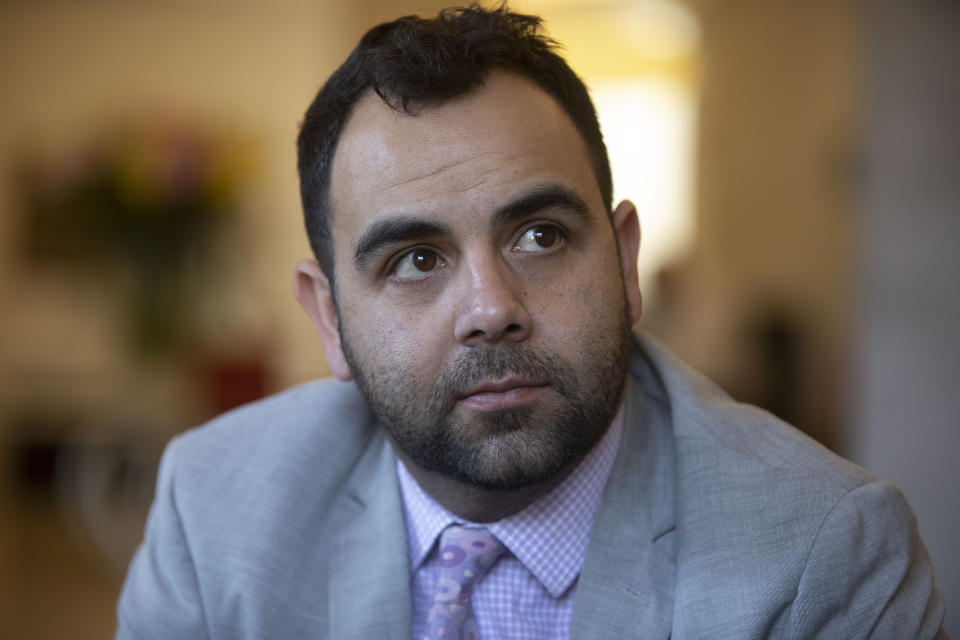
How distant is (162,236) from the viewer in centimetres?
304

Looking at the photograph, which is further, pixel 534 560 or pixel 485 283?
pixel 534 560

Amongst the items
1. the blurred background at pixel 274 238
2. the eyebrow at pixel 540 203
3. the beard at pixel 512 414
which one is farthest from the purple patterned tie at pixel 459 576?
the blurred background at pixel 274 238

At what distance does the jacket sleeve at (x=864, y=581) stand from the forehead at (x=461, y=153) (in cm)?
58

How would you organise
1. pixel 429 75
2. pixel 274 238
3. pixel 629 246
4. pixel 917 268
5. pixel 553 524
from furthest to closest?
pixel 274 238, pixel 917 268, pixel 629 246, pixel 553 524, pixel 429 75

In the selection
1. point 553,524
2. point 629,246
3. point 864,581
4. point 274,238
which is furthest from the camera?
point 274,238

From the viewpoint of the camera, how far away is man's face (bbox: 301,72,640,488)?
1.19m

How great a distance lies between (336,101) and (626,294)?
55 cm

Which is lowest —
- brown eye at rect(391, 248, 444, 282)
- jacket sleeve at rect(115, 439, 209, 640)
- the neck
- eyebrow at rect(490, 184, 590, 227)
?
jacket sleeve at rect(115, 439, 209, 640)

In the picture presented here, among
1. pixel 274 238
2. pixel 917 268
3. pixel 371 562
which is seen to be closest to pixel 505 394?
pixel 371 562

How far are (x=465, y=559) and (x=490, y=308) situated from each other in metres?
0.44

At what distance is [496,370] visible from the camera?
1167 millimetres

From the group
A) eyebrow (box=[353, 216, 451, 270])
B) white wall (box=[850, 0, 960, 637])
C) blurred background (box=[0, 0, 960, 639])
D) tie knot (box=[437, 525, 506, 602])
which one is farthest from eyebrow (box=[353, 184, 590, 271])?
white wall (box=[850, 0, 960, 637])

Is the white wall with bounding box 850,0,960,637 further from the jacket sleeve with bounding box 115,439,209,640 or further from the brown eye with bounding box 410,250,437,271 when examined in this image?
the jacket sleeve with bounding box 115,439,209,640

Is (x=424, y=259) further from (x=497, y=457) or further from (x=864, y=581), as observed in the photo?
(x=864, y=581)
